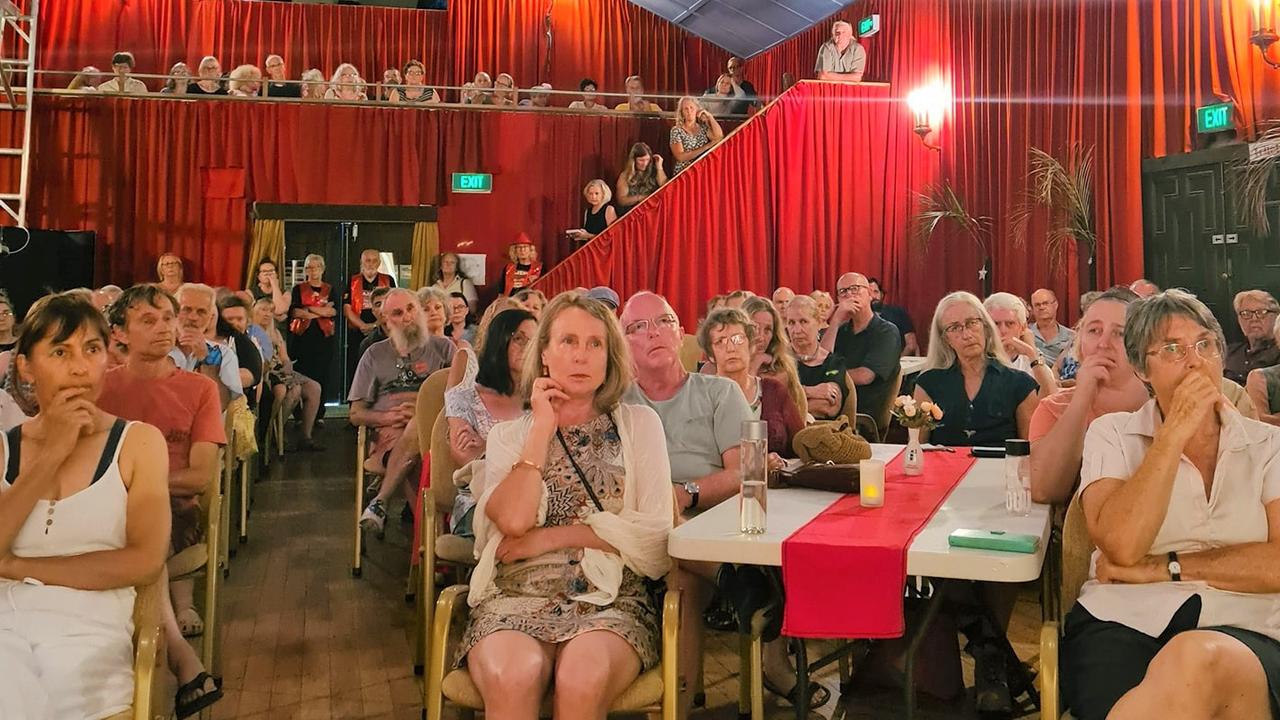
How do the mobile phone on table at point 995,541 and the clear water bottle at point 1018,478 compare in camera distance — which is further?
the clear water bottle at point 1018,478

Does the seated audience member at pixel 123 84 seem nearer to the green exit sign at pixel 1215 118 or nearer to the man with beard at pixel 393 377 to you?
the man with beard at pixel 393 377

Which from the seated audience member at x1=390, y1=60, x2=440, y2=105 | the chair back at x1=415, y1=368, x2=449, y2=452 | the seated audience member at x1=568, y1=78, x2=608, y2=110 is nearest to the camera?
the chair back at x1=415, y1=368, x2=449, y2=452

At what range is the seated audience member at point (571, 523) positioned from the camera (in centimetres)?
224

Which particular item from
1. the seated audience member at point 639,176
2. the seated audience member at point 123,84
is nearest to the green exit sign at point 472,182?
the seated audience member at point 639,176

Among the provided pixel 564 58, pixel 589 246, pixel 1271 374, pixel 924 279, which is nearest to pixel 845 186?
pixel 924 279

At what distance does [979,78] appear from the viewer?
923 centimetres

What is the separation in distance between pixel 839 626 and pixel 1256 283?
19.1ft

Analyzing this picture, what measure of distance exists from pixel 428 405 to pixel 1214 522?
273 centimetres

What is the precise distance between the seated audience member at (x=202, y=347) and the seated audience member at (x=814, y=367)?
2488mm

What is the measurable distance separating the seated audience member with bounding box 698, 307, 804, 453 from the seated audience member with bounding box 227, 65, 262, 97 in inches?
295

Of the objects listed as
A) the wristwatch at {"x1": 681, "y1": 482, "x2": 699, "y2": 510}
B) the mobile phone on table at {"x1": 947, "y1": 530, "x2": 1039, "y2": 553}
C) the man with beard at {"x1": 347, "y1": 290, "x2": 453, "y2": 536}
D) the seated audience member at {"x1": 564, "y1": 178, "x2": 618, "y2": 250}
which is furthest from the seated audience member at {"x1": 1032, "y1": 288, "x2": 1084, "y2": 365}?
the mobile phone on table at {"x1": 947, "y1": 530, "x2": 1039, "y2": 553}

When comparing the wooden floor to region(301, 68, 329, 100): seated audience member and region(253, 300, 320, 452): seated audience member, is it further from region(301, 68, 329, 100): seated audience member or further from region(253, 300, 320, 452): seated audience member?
region(301, 68, 329, 100): seated audience member

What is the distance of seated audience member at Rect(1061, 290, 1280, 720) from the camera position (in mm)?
2102

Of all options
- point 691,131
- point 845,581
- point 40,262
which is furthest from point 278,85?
point 845,581
